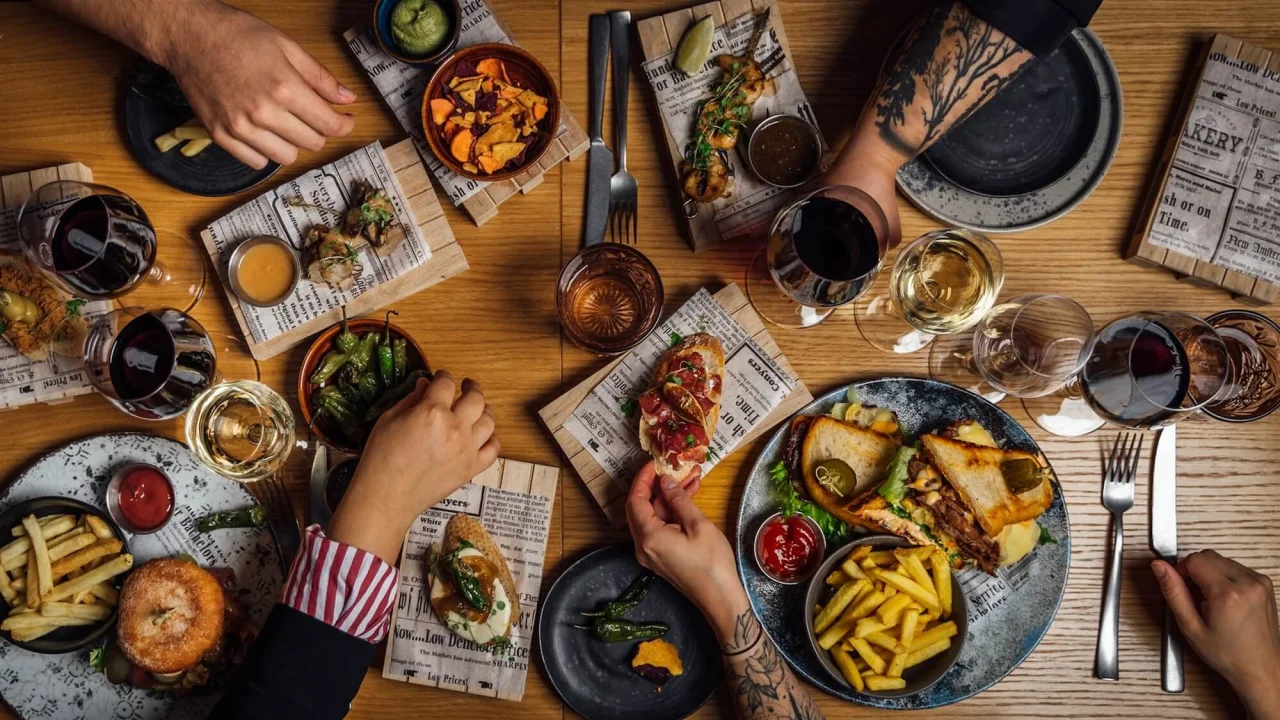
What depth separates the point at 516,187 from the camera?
229 cm

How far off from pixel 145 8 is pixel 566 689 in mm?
2239

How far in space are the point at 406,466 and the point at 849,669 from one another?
1314 millimetres

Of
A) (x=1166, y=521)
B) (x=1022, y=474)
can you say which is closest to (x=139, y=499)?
(x=1022, y=474)

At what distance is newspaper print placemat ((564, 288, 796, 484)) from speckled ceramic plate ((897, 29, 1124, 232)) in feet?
2.15

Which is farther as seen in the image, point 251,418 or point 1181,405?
point 251,418

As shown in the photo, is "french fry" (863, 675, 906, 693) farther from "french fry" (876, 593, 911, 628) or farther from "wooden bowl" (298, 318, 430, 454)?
"wooden bowl" (298, 318, 430, 454)

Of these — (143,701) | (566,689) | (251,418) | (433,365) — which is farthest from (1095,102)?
(143,701)

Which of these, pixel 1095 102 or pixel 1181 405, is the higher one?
pixel 1095 102

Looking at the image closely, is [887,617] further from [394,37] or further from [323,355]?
[394,37]

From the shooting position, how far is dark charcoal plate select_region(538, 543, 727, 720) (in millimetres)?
2215

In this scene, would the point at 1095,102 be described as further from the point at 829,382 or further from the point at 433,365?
the point at 433,365

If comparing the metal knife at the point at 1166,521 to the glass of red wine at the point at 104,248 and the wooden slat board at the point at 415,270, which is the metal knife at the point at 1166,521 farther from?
the glass of red wine at the point at 104,248

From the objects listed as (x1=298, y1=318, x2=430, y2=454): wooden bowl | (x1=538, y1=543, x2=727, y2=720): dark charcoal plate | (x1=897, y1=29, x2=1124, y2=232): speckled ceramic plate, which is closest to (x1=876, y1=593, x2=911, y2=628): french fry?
(x1=538, y1=543, x2=727, y2=720): dark charcoal plate

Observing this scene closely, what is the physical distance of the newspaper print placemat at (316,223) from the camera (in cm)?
228
